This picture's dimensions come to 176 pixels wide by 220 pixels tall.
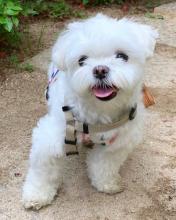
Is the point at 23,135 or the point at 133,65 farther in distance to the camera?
the point at 23,135

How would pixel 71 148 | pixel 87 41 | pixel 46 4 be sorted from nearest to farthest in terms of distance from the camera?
pixel 87 41, pixel 71 148, pixel 46 4

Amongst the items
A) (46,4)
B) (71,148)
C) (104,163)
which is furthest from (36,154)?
(46,4)

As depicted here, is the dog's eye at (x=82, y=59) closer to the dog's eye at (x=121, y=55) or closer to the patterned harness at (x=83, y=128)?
the dog's eye at (x=121, y=55)

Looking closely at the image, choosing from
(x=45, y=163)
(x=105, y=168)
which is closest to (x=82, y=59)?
(x=45, y=163)

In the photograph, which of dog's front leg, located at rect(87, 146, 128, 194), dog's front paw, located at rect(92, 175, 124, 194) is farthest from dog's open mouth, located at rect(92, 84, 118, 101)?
dog's front paw, located at rect(92, 175, 124, 194)

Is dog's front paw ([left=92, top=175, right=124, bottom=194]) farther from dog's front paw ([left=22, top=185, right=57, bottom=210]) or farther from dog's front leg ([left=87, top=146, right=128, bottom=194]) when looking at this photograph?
dog's front paw ([left=22, top=185, right=57, bottom=210])

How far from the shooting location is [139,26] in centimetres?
261

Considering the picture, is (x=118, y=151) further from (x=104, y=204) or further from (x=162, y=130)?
(x=162, y=130)

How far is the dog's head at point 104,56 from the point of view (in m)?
2.43

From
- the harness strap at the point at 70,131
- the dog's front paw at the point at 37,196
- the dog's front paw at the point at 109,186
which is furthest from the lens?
the dog's front paw at the point at 109,186

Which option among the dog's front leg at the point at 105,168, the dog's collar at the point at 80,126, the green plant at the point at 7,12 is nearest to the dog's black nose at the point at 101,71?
the dog's collar at the point at 80,126

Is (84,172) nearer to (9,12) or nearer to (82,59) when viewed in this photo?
(82,59)

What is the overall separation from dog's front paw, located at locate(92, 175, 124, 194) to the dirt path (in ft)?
0.10

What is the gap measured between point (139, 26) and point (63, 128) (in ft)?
2.25
